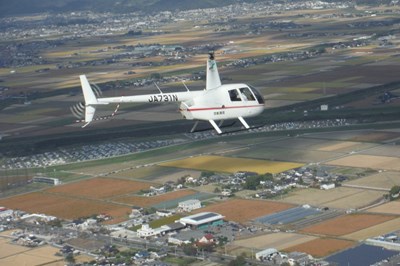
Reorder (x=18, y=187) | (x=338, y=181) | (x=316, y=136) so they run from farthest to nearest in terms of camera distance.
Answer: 1. (x=316, y=136)
2. (x=18, y=187)
3. (x=338, y=181)

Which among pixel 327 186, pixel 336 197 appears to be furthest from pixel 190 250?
pixel 327 186

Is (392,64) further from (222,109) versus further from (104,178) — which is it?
(222,109)

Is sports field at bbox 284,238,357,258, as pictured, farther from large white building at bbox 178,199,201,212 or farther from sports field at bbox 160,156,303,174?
sports field at bbox 160,156,303,174

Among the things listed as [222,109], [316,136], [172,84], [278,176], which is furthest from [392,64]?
[222,109]

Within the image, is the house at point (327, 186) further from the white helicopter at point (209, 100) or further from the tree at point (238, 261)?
the tree at point (238, 261)

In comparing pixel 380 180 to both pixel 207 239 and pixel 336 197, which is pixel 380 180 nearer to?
pixel 336 197

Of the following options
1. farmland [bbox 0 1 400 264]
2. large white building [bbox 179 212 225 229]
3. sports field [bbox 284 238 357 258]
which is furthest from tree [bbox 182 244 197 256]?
large white building [bbox 179 212 225 229]
